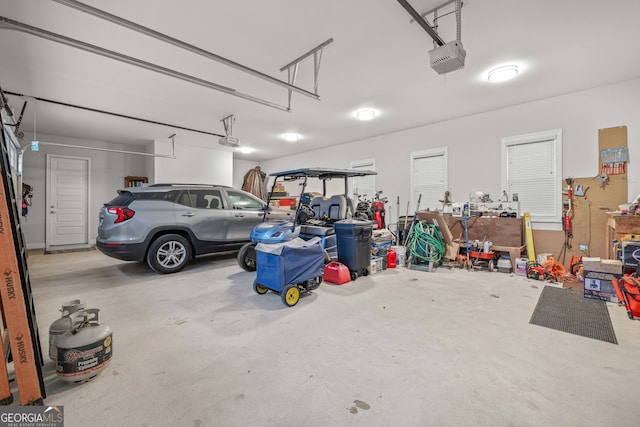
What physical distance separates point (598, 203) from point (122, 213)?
295 inches

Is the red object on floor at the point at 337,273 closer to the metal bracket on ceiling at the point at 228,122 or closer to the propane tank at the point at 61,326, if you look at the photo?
the propane tank at the point at 61,326

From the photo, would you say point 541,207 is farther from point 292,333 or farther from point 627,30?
A: point 292,333

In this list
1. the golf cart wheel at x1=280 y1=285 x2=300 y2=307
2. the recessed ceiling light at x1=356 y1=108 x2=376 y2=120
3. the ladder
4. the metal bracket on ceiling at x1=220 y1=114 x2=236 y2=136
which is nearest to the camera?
the ladder

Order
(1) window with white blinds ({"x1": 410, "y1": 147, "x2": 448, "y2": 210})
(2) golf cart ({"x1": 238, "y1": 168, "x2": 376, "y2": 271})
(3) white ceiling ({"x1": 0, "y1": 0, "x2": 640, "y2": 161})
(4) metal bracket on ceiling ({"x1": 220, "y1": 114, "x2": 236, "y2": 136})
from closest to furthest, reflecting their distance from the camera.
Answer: (3) white ceiling ({"x1": 0, "y1": 0, "x2": 640, "y2": 161})
(2) golf cart ({"x1": 238, "y1": 168, "x2": 376, "y2": 271})
(4) metal bracket on ceiling ({"x1": 220, "y1": 114, "x2": 236, "y2": 136})
(1) window with white blinds ({"x1": 410, "y1": 147, "x2": 448, "y2": 210})

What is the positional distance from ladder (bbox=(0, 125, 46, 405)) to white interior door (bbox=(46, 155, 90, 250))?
744cm

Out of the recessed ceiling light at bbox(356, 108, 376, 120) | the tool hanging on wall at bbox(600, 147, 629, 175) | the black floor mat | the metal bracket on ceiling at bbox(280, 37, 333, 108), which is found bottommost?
the black floor mat

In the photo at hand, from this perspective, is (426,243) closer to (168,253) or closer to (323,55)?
(323,55)

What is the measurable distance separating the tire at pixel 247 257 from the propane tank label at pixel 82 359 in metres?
2.59

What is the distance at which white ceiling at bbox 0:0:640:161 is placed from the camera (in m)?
2.60

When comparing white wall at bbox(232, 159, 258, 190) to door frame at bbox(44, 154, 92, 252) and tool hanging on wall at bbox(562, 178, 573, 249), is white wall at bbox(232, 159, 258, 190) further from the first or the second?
tool hanging on wall at bbox(562, 178, 573, 249)

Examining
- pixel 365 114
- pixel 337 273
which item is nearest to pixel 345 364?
pixel 337 273

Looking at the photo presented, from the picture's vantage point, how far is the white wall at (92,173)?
6.67 meters

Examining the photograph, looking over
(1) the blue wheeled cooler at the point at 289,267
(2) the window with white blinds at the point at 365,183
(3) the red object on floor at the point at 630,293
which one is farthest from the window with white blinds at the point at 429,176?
(1) the blue wheeled cooler at the point at 289,267

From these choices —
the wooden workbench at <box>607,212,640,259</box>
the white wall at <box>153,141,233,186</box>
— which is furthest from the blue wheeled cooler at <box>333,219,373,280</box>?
the white wall at <box>153,141,233,186</box>
